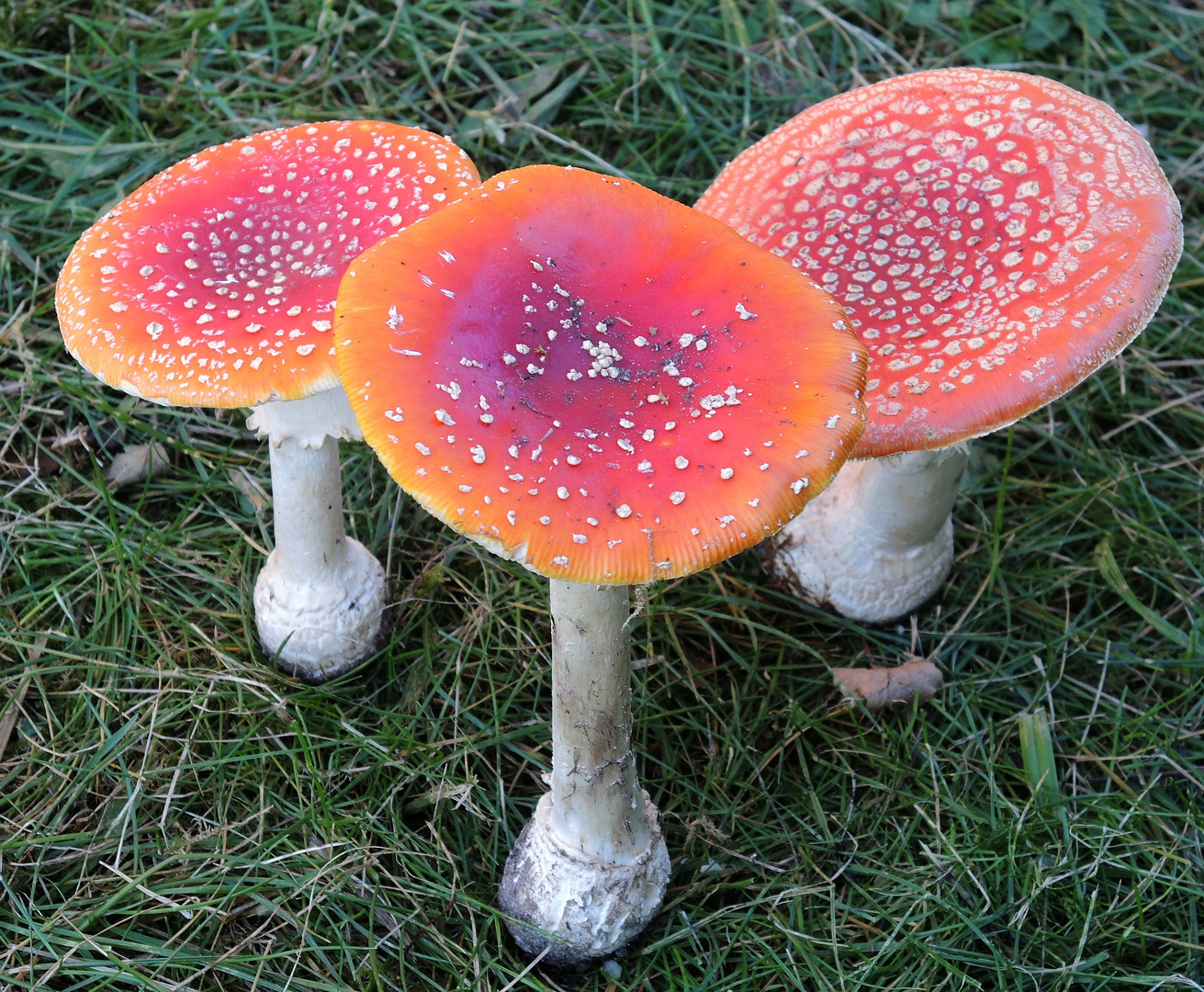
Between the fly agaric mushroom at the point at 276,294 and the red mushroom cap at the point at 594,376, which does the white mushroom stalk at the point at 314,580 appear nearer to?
the fly agaric mushroom at the point at 276,294

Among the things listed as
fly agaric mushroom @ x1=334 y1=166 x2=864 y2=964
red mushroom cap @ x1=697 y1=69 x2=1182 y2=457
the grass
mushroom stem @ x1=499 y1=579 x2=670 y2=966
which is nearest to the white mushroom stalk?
the grass

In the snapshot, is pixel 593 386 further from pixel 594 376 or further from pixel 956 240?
pixel 956 240

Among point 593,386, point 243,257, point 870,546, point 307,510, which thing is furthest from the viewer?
point 870,546

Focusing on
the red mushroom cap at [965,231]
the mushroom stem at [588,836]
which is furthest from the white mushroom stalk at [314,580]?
the red mushroom cap at [965,231]

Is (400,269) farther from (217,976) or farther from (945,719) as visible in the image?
(945,719)

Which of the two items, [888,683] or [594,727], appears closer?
[594,727]

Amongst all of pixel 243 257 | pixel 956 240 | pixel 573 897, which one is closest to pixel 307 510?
pixel 243 257
